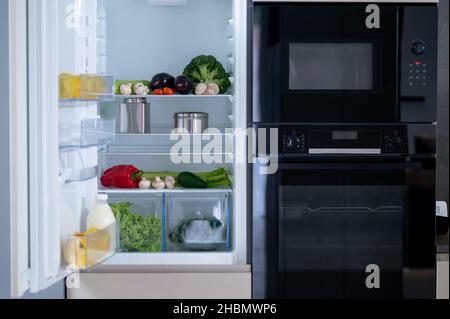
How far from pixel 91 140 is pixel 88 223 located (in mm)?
288

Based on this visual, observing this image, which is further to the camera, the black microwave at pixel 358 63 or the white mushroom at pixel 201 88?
the white mushroom at pixel 201 88

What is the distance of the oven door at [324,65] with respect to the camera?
2727 millimetres

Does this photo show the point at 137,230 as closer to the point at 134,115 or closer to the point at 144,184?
the point at 144,184

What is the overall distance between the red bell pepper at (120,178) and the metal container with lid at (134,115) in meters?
0.16

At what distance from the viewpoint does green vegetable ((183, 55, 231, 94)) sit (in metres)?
3.12

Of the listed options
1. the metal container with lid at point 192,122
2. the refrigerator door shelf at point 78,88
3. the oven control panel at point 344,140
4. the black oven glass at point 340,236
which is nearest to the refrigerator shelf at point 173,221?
the metal container with lid at point 192,122

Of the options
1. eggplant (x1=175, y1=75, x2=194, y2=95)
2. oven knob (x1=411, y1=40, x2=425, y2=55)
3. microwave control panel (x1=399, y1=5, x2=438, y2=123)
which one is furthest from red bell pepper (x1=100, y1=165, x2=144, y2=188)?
oven knob (x1=411, y1=40, x2=425, y2=55)

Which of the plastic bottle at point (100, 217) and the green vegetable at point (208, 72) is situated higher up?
the green vegetable at point (208, 72)

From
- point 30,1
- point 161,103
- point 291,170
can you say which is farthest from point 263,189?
point 30,1

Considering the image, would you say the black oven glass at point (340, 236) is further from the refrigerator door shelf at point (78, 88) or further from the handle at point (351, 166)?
the refrigerator door shelf at point (78, 88)

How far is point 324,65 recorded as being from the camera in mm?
2756

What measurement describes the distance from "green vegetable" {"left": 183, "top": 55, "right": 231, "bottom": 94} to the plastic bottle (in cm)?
88

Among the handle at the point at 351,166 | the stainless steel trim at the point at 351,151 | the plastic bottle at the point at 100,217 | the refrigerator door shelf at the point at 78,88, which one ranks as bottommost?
the plastic bottle at the point at 100,217

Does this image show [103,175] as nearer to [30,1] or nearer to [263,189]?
[263,189]
